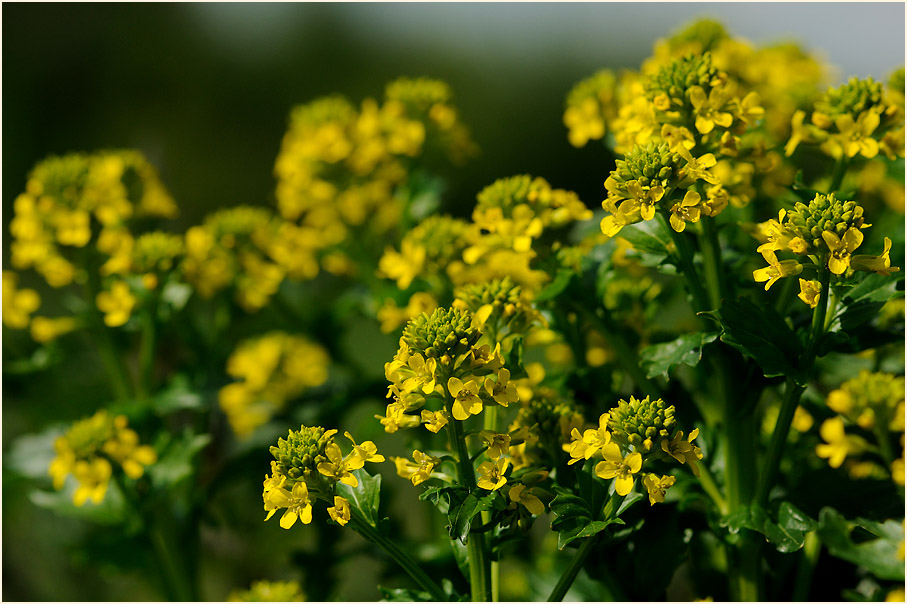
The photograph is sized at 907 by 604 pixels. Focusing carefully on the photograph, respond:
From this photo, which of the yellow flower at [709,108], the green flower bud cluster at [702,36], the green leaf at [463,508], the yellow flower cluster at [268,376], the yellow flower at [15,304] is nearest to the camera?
the green leaf at [463,508]

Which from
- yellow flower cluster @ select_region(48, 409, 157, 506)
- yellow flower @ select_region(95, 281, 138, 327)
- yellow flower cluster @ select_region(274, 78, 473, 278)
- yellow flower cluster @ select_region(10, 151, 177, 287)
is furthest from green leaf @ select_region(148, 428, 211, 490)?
yellow flower cluster @ select_region(274, 78, 473, 278)

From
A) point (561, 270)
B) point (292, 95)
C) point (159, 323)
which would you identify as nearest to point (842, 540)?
point (561, 270)

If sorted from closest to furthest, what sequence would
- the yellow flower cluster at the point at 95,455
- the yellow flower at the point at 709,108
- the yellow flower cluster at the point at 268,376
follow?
the yellow flower at the point at 709,108 → the yellow flower cluster at the point at 95,455 → the yellow flower cluster at the point at 268,376

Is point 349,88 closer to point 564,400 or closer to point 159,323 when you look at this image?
point 159,323

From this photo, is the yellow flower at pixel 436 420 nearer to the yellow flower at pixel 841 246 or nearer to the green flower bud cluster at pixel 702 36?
the yellow flower at pixel 841 246

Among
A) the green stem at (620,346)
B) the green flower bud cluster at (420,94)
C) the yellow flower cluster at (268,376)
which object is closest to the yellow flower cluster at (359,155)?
the green flower bud cluster at (420,94)

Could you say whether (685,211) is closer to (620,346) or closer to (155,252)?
(620,346)
